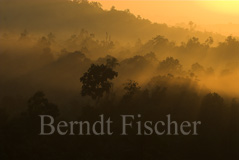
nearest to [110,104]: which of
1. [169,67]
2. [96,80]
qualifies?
[96,80]

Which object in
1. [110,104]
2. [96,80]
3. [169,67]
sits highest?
[169,67]

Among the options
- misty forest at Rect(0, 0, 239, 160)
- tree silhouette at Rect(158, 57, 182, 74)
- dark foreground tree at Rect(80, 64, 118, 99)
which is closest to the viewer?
misty forest at Rect(0, 0, 239, 160)

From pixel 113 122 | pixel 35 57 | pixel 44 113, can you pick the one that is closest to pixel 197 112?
pixel 113 122

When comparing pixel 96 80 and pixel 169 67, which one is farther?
pixel 169 67

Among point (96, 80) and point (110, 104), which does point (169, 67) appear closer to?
point (110, 104)

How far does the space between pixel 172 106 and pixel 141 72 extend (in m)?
32.6

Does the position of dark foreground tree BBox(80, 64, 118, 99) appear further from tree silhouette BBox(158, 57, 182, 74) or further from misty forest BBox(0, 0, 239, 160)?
tree silhouette BBox(158, 57, 182, 74)

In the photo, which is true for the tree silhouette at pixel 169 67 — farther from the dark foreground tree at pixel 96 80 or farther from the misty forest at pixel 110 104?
the dark foreground tree at pixel 96 80

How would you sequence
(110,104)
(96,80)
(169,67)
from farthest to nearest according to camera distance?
(169,67) < (110,104) < (96,80)

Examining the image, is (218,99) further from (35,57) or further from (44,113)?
(35,57)

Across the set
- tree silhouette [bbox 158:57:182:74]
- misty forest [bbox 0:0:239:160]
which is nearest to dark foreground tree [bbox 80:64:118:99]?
misty forest [bbox 0:0:239:160]

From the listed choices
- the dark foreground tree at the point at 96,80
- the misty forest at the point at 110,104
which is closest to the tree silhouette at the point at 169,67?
the misty forest at the point at 110,104

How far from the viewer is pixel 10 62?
360ft

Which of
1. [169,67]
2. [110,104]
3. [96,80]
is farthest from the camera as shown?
[169,67]
